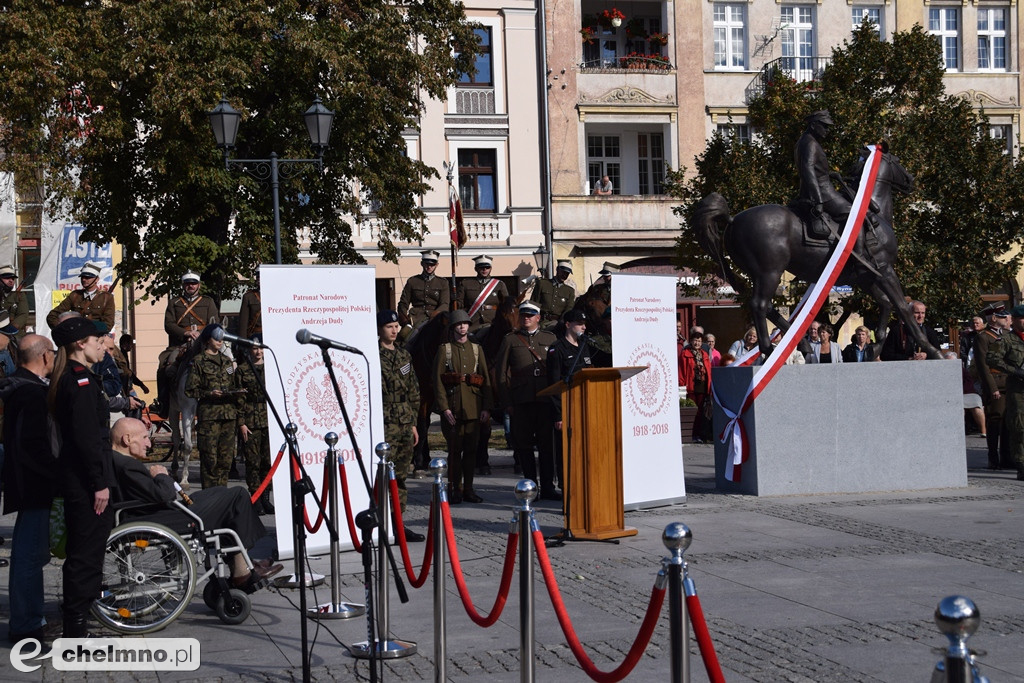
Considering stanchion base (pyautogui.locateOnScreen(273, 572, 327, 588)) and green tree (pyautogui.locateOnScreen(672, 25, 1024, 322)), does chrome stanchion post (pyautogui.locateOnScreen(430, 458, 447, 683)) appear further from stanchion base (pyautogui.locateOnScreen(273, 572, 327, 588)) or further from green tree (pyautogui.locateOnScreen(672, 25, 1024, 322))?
green tree (pyautogui.locateOnScreen(672, 25, 1024, 322))

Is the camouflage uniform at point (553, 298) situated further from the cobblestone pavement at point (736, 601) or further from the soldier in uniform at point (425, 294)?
the cobblestone pavement at point (736, 601)

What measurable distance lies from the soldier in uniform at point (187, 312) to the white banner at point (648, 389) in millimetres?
7075

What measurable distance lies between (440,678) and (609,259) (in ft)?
106

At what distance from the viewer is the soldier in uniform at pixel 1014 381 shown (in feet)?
48.4

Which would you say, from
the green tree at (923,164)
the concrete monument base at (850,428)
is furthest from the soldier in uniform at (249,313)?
the green tree at (923,164)

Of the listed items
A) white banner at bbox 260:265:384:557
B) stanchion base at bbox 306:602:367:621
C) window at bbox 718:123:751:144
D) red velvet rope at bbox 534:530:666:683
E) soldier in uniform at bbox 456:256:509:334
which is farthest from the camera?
window at bbox 718:123:751:144

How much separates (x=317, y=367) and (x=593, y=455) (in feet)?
7.98

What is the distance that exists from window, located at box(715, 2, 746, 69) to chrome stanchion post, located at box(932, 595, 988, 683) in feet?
123

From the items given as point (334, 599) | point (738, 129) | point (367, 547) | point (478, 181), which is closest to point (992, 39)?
point (738, 129)

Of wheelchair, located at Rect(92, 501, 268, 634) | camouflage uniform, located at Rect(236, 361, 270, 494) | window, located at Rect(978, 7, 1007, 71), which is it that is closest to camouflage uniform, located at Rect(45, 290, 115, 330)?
camouflage uniform, located at Rect(236, 361, 270, 494)

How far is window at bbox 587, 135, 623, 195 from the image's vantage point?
39.1 metres

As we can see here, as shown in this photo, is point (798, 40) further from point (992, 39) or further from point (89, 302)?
point (89, 302)

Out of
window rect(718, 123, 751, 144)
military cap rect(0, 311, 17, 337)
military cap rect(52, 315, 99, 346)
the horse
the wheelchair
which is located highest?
window rect(718, 123, 751, 144)

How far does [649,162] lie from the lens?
39.6 metres
